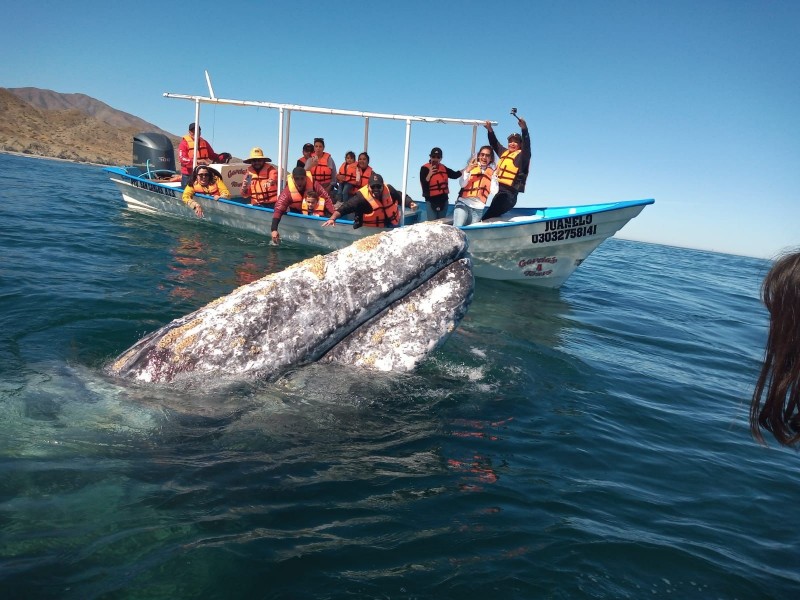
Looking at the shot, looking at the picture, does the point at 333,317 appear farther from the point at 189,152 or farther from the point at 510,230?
the point at 189,152

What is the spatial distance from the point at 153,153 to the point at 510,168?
15.4m

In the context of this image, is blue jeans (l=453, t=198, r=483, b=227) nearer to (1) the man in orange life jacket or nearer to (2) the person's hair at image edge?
(1) the man in orange life jacket

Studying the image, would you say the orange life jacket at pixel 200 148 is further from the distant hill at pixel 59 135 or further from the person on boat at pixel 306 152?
the distant hill at pixel 59 135

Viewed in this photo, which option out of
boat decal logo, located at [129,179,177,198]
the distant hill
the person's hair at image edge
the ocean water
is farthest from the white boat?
the distant hill

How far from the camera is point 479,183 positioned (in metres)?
13.4

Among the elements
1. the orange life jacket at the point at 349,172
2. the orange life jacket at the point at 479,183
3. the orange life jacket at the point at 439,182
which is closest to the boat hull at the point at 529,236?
the orange life jacket at the point at 479,183

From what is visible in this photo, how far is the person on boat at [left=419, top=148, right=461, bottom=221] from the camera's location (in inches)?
559

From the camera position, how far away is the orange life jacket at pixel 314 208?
15008mm

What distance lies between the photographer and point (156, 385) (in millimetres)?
3918

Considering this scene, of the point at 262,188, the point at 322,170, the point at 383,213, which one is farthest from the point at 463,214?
the point at 262,188

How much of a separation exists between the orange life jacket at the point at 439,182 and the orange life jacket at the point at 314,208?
10.5ft

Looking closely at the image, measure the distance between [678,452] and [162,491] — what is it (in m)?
4.34

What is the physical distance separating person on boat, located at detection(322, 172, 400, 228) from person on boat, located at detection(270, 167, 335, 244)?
124cm

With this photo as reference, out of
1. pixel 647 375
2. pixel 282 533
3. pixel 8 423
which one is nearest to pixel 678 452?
pixel 647 375
